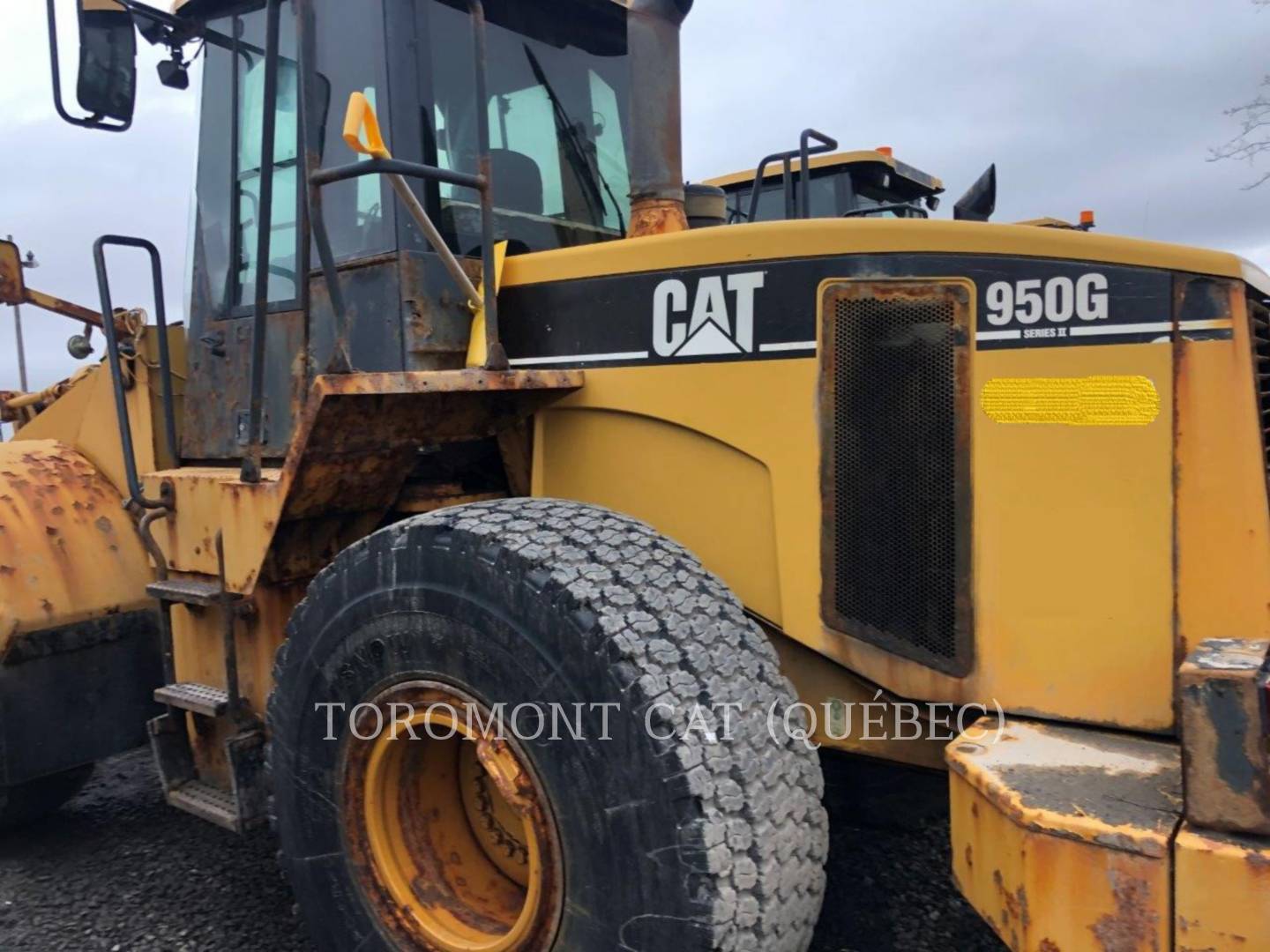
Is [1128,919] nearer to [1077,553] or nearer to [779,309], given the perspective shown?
[1077,553]

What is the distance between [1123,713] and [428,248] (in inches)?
77.0

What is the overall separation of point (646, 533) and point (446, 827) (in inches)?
34.0

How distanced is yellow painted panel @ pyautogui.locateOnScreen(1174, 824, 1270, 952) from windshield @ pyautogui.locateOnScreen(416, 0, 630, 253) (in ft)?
7.10

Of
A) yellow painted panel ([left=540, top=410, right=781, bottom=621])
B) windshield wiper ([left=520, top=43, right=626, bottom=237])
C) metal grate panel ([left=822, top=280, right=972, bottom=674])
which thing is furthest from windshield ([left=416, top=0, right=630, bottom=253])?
metal grate panel ([left=822, top=280, right=972, bottom=674])

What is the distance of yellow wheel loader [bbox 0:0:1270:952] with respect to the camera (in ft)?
6.21

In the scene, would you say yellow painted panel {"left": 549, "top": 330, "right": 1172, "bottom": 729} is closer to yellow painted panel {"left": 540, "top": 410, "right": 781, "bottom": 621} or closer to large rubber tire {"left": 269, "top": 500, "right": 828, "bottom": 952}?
yellow painted panel {"left": 540, "top": 410, "right": 781, "bottom": 621}

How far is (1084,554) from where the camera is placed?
2.03 metres

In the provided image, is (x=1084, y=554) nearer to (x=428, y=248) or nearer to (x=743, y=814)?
(x=743, y=814)

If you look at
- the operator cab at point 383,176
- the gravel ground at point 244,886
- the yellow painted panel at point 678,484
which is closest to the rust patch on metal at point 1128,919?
the yellow painted panel at point 678,484

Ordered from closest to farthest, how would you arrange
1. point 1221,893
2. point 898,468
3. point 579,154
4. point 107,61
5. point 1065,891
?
point 1221,893 < point 1065,891 < point 898,468 < point 107,61 < point 579,154

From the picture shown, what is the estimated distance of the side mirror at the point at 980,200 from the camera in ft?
9.50

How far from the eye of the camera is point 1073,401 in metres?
2.02

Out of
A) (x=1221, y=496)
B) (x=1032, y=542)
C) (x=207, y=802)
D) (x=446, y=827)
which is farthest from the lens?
(x=207, y=802)

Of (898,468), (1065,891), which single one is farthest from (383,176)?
(1065,891)
